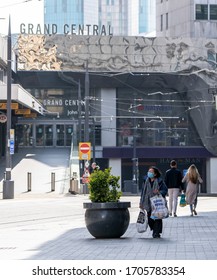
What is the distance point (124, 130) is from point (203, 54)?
42.3 ft

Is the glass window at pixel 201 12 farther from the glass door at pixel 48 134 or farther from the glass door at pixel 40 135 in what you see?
the glass door at pixel 40 135

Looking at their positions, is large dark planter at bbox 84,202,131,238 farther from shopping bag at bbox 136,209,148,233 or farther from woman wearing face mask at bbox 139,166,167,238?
woman wearing face mask at bbox 139,166,167,238

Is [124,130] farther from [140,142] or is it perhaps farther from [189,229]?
[189,229]

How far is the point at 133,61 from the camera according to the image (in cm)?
9119

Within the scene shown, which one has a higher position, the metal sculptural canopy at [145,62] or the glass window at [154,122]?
the metal sculptural canopy at [145,62]

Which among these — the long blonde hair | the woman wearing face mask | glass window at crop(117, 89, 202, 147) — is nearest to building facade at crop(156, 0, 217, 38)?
glass window at crop(117, 89, 202, 147)

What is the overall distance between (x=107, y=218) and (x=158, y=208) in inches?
46.4

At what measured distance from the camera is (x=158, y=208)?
61.6 feet

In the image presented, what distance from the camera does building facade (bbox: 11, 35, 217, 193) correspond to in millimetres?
86438

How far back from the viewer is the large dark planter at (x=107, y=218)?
60.8 ft

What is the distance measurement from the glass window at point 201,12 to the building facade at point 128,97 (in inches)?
535

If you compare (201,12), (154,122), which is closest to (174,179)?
(154,122)

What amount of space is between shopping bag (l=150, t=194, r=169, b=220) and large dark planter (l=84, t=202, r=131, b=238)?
1.79 feet

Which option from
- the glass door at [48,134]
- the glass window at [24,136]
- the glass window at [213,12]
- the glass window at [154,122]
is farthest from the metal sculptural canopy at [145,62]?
the glass window at [213,12]
